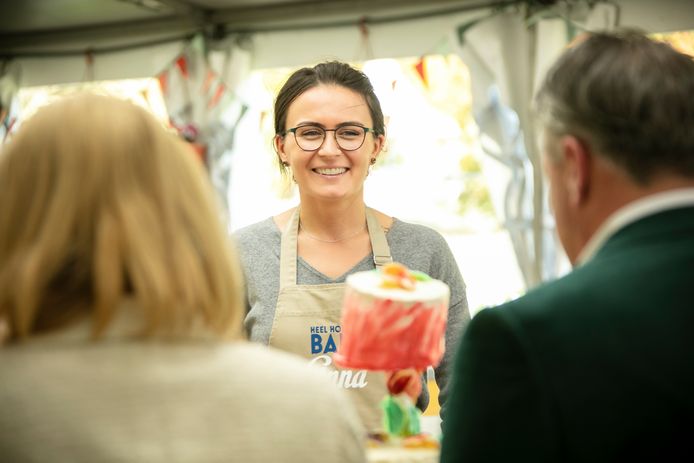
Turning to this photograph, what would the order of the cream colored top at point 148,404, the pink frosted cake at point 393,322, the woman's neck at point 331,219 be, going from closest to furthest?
1. the cream colored top at point 148,404
2. the pink frosted cake at point 393,322
3. the woman's neck at point 331,219

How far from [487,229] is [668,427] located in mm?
3354

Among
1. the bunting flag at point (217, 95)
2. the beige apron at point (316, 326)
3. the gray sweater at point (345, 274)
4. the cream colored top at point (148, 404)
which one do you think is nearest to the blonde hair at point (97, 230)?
the cream colored top at point (148, 404)

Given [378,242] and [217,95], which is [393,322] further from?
[217,95]

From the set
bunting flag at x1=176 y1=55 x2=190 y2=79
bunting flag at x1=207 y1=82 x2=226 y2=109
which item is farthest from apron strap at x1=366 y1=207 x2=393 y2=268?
bunting flag at x1=176 y1=55 x2=190 y2=79

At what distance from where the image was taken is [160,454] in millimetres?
838

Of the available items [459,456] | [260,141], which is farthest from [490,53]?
[459,456]

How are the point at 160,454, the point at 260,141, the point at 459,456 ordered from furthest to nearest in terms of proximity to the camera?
the point at 260,141 → the point at 459,456 → the point at 160,454

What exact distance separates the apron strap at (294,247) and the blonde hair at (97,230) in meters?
1.15

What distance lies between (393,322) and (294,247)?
76 cm

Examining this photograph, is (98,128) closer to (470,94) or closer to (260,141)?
(470,94)

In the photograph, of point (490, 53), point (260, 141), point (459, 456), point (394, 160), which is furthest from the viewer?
point (260, 141)

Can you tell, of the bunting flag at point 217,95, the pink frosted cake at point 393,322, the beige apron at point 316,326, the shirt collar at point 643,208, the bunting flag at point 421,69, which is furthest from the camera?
the bunting flag at point 217,95

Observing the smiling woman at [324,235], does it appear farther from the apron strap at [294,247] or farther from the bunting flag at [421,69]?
the bunting flag at [421,69]

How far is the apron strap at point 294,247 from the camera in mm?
2064
